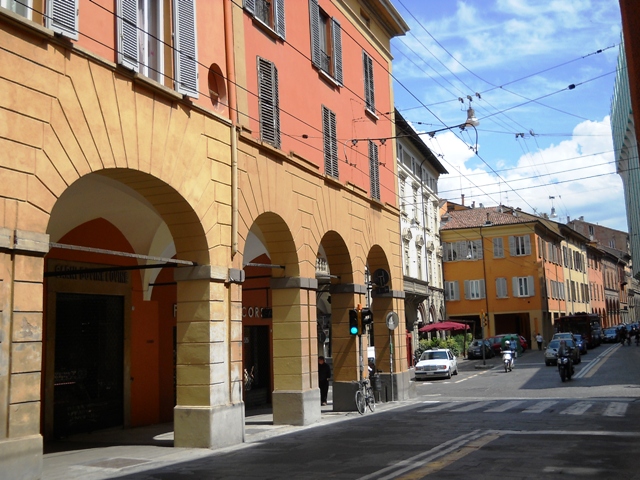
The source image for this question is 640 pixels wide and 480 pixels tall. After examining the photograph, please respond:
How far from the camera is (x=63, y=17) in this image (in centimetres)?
1060

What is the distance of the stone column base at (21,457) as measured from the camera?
916cm

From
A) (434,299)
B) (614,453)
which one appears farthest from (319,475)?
(434,299)

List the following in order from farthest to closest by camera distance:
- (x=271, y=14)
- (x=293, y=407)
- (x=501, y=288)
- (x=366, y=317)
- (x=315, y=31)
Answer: (x=501, y=288)
(x=366, y=317)
(x=315, y=31)
(x=271, y=14)
(x=293, y=407)

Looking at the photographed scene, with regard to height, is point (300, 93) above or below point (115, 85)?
above

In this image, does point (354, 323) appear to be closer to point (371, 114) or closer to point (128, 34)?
point (371, 114)

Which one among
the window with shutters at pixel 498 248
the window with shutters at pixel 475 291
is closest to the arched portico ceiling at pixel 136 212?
the window with shutters at pixel 475 291

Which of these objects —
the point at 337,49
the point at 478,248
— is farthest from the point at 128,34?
the point at 478,248

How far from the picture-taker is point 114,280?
1731cm

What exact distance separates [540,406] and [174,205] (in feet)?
39.9

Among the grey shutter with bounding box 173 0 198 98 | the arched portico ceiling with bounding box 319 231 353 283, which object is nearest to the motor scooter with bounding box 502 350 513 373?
the arched portico ceiling with bounding box 319 231 353 283

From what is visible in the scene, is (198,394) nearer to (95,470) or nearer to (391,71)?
(95,470)

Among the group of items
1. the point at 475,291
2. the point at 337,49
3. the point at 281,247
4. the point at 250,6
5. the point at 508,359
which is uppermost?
the point at 337,49

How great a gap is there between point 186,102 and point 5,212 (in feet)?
15.9

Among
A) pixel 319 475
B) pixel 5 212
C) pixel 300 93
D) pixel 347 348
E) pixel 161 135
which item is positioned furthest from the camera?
pixel 347 348
